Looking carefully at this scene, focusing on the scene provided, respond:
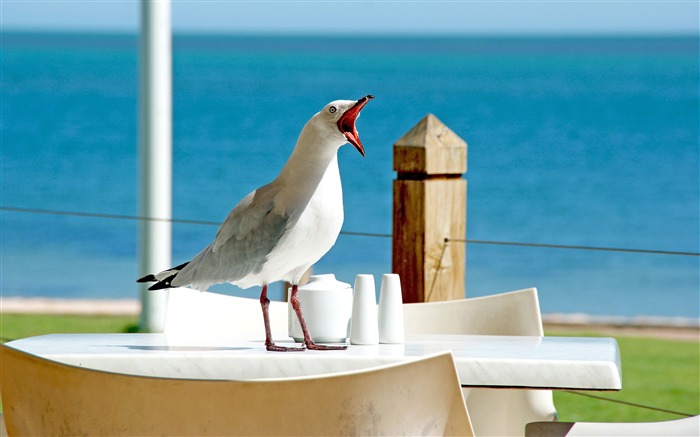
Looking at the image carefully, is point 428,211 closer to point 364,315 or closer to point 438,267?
point 438,267

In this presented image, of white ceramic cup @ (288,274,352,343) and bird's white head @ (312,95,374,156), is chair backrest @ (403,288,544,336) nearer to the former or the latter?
white ceramic cup @ (288,274,352,343)

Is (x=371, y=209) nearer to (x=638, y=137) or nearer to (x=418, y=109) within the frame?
(x=638, y=137)

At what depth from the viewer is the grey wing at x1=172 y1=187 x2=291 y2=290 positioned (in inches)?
105

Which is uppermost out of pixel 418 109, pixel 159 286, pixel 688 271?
pixel 418 109

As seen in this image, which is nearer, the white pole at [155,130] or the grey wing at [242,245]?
the grey wing at [242,245]

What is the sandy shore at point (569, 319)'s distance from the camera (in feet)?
34.7

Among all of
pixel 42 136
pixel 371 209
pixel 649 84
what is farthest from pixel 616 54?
pixel 371 209

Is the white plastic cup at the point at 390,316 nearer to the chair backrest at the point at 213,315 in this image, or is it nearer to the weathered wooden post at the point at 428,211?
the chair backrest at the point at 213,315

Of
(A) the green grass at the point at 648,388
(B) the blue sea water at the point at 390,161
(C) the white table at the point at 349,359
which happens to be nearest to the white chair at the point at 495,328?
(C) the white table at the point at 349,359

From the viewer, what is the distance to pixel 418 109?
38219mm

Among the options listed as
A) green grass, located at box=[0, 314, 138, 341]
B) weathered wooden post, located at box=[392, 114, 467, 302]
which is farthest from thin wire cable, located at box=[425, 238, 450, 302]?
green grass, located at box=[0, 314, 138, 341]

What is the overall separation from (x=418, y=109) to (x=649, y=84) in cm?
1280

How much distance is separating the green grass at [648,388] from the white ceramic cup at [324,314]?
394 cm

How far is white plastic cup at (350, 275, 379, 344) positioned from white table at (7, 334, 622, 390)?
0.03 m
